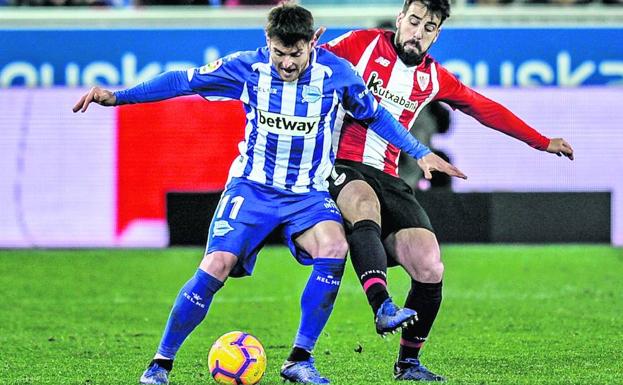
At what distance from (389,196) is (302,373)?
1125 millimetres

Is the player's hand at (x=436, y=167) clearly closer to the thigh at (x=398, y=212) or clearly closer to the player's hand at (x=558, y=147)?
the thigh at (x=398, y=212)

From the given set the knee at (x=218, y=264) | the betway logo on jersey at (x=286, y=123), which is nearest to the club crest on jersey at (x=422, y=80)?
the betway logo on jersey at (x=286, y=123)

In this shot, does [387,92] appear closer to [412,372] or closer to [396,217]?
[396,217]

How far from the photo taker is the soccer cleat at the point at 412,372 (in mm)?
6699

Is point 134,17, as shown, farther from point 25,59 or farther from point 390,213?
point 390,213

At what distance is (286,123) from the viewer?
21.4 ft

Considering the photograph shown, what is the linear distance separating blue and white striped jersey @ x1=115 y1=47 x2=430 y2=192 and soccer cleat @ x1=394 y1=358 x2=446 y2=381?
3.47 ft

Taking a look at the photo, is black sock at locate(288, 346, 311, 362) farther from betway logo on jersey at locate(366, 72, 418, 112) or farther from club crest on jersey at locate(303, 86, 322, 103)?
betway logo on jersey at locate(366, 72, 418, 112)

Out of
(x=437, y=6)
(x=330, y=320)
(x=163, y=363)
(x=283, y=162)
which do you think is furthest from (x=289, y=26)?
(x=330, y=320)

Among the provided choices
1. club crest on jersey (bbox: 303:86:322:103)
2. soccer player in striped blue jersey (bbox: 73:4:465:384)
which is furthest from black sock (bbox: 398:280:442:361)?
club crest on jersey (bbox: 303:86:322:103)

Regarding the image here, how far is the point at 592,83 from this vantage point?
1547 centimetres

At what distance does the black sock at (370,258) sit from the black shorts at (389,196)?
0.28m

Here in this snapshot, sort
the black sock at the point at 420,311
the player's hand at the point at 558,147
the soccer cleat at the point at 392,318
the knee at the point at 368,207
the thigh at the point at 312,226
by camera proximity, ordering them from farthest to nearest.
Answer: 1. the player's hand at the point at 558,147
2. the black sock at the point at 420,311
3. the knee at the point at 368,207
4. the thigh at the point at 312,226
5. the soccer cleat at the point at 392,318

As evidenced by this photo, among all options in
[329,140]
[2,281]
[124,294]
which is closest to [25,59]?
[2,281]
